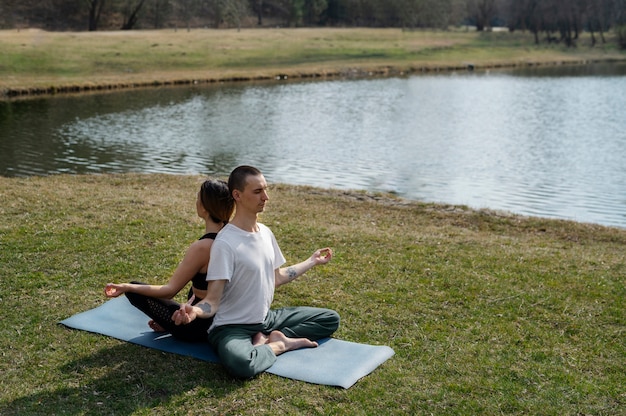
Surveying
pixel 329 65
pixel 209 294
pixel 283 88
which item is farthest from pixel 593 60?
pixel 209 294

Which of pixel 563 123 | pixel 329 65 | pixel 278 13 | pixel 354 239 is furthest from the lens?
pixel 278 13

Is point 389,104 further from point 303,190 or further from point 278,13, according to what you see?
point 278,13

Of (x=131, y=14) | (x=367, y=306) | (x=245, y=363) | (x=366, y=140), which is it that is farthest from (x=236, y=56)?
(x=245, y=363)

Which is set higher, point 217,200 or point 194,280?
point 217,200

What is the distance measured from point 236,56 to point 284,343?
56.7 meters

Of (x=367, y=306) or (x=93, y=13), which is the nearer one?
(x=367, y=306)

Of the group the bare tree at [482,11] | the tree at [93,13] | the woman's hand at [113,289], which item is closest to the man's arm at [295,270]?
the woman's hand at [113,289]

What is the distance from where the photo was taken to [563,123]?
3441cm

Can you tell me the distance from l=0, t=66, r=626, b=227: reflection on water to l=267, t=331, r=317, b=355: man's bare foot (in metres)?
11.6

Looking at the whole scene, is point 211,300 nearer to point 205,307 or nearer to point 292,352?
point 205,307

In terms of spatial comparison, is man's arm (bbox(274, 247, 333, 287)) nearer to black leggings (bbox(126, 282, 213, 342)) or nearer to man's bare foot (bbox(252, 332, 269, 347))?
man's bare foot (bbox(252, 332, 269, 347))

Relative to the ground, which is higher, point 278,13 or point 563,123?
point 278,13

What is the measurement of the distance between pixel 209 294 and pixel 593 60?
268ft

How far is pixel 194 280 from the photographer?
7.22 metres
